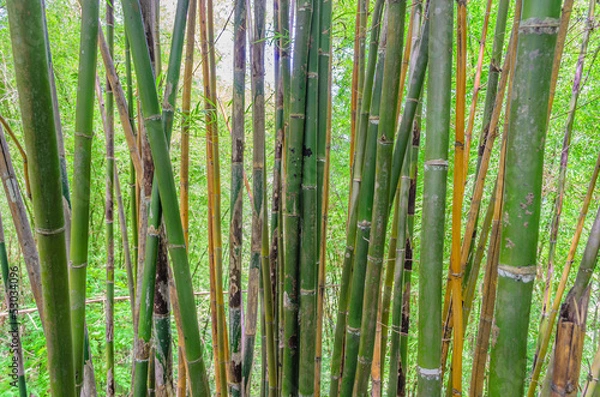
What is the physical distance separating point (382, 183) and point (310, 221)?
0.18m

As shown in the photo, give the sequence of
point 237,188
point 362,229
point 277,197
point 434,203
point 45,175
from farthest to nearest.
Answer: point 277,197 < point 237,188 < point 362,229 < point 434,203 < point 45,175

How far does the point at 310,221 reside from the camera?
798 mm

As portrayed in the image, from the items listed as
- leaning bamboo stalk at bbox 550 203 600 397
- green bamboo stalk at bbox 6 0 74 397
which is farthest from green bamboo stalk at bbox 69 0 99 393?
leaning bamboo stalk at bbox 550 203 600 397

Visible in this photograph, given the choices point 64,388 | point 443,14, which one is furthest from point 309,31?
point 64,388

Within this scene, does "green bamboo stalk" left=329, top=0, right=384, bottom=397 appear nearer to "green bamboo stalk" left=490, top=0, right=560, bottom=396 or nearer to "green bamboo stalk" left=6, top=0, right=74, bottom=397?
"green bamboo stalk" left=490, top=0, right=560, bottom=396

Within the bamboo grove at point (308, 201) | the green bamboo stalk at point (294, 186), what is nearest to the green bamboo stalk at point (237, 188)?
the bamboo grove at point (308, 201)

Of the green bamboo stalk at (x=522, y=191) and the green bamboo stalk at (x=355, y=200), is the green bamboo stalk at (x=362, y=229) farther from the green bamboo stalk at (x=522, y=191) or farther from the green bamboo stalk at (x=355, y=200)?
the green bamboo stalk at (x=522, y=191)

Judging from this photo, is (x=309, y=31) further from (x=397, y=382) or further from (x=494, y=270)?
(x=397, y=382)

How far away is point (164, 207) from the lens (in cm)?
56

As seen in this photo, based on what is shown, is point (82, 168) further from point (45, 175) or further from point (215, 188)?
point (215, 188)

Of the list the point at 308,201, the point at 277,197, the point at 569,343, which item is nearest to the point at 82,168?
the point at 308,201

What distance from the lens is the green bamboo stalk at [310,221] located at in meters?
0.78

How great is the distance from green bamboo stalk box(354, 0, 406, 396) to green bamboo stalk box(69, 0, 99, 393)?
43 centimetres

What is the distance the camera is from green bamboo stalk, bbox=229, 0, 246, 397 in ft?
2.90
